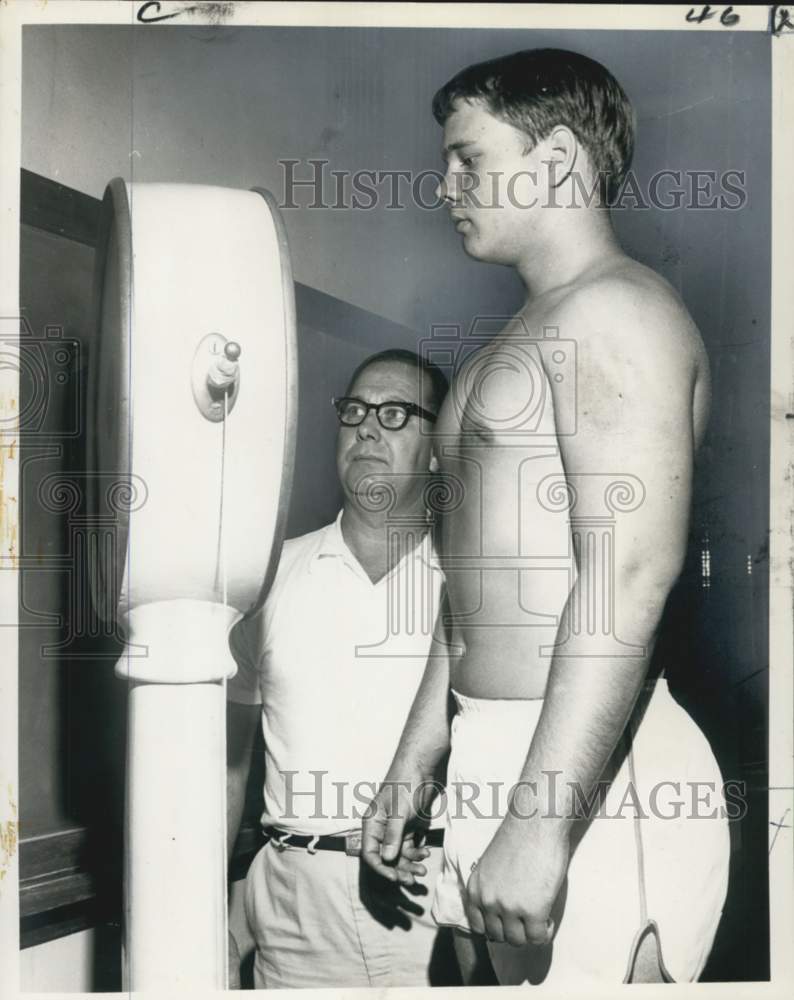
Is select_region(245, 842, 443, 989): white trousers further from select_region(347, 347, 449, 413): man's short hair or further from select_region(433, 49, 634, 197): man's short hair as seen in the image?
select_region(433, 49, 634, 197): man's short hair

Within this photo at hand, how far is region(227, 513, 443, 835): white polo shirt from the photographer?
129 centimetres

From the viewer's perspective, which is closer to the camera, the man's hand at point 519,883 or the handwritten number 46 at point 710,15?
the man's hand at point 519,883

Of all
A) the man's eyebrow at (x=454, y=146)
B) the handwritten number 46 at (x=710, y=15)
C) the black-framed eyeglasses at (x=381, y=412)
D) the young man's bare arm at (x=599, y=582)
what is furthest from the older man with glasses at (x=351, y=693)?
the handwritten number 46 at (x=710, y=15)

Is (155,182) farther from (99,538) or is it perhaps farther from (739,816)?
(739,816)

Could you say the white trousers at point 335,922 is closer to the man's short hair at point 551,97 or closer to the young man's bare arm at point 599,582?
the young man's bare arm at point 599,582

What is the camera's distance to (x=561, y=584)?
126cm

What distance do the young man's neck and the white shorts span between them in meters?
0.46

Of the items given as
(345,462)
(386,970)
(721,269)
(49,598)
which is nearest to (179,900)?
(386,970)

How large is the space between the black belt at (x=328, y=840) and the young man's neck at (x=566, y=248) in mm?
602

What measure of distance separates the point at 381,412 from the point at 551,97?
0.39 meters

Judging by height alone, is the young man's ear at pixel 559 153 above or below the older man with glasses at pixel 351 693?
above

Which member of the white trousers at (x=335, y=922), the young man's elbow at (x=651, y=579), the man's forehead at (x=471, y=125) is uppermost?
the man's forehead at (x=471, y=125)

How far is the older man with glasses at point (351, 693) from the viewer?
50.9 inches

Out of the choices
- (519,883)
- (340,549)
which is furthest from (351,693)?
(519,883)
